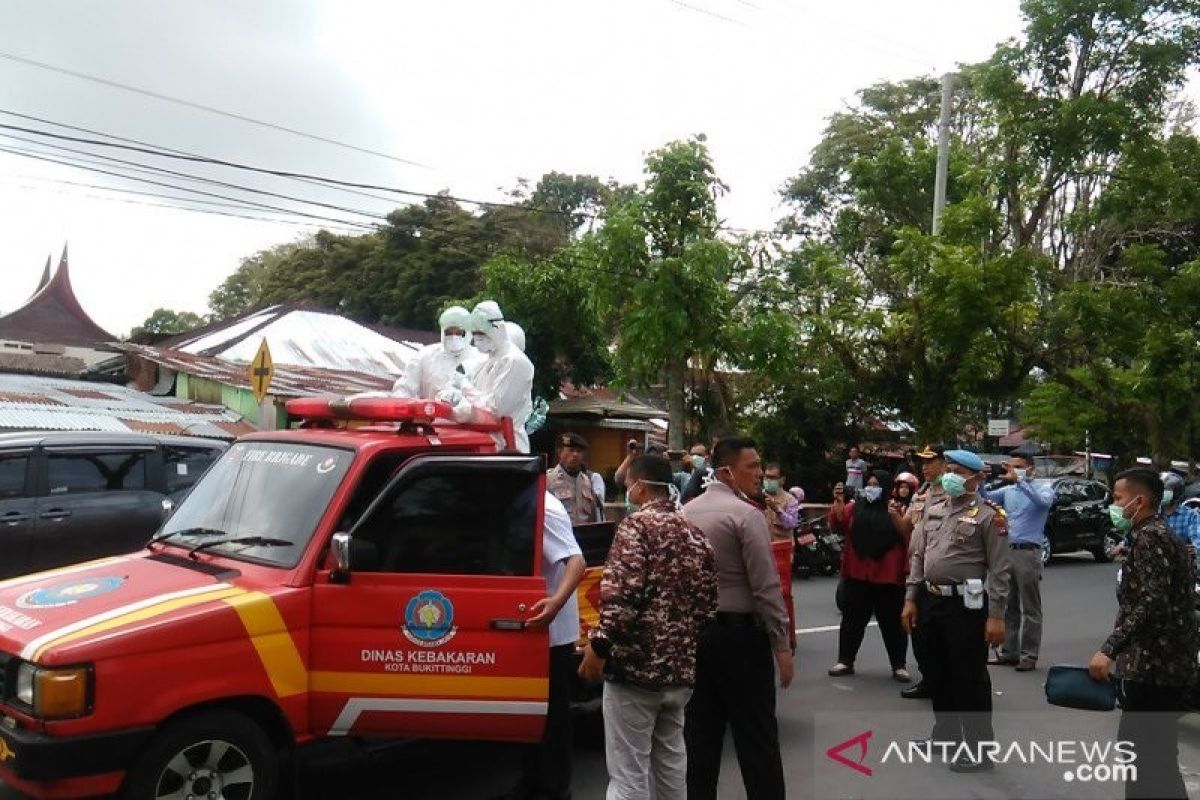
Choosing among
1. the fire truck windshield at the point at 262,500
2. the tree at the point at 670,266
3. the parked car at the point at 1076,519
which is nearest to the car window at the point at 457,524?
the fire truck windshield at the point at 262,500

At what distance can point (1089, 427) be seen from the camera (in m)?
25.9

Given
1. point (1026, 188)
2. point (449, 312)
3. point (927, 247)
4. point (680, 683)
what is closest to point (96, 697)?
point (680, 683)

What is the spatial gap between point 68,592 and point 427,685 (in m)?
1.62

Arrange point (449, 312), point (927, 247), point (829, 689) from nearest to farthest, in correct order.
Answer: point (449, 312) → point (829, 689) → point (927, 247)

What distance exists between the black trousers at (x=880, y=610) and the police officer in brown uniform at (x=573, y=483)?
88.9 inches

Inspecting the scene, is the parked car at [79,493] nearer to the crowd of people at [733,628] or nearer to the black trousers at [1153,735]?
the crowd of people at [733,628]

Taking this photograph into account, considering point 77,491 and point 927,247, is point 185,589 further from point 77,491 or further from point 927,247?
point 927,247

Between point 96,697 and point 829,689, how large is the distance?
5583 millimetres

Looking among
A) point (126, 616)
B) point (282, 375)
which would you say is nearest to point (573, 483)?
point (126, 616)

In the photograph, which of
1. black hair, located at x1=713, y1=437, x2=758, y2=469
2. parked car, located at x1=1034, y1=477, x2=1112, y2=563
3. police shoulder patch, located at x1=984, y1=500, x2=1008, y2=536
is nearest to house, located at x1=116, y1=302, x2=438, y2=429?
police shoulder patch, located at x1=984, y1=500, x2=1008, y2=536

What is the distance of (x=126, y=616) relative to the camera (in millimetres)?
4000

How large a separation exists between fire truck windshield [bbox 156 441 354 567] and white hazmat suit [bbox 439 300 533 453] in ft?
4.44

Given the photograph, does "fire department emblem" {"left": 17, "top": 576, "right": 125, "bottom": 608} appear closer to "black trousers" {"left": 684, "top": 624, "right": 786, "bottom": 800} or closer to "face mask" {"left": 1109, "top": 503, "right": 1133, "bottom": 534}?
"black trousers" {"left": 684, "top": 624, "right": 786, "bottom": 800}

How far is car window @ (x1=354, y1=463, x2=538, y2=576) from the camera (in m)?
4.54
